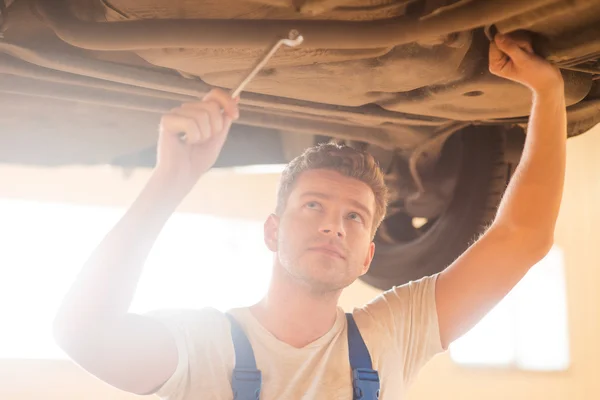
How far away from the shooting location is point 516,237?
3.60ft

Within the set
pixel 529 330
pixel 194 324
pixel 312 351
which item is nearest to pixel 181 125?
pixel 194 324

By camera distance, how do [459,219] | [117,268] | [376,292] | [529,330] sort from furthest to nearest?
1. [529,330]
2. [376,292]
3. [459,219]
4. [117,268]

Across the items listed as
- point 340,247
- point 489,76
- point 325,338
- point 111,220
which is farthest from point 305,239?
point 111,220

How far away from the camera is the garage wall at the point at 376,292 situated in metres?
3.32

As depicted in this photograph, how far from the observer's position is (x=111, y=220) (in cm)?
357

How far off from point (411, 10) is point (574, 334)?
388 cm

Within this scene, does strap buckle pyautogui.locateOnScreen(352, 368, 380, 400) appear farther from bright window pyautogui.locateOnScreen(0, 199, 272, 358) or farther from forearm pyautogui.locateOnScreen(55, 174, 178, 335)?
bright window pyautogui.locateOnScreen(0, 199, 272, 358)

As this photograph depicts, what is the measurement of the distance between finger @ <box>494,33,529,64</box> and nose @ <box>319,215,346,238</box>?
38 cm

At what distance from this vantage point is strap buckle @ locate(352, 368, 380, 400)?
3.25 feet

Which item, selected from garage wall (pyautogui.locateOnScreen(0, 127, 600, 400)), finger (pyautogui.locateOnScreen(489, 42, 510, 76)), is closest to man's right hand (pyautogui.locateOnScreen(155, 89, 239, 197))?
finger (pyautogui.locateOnScreen(489, 42, 510, 76))

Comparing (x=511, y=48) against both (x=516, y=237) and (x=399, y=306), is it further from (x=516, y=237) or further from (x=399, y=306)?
(x=399, y=306)

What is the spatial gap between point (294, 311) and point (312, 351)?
0.07m

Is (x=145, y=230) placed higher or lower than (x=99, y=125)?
lower

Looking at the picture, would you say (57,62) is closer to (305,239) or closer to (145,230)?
(145,230)
